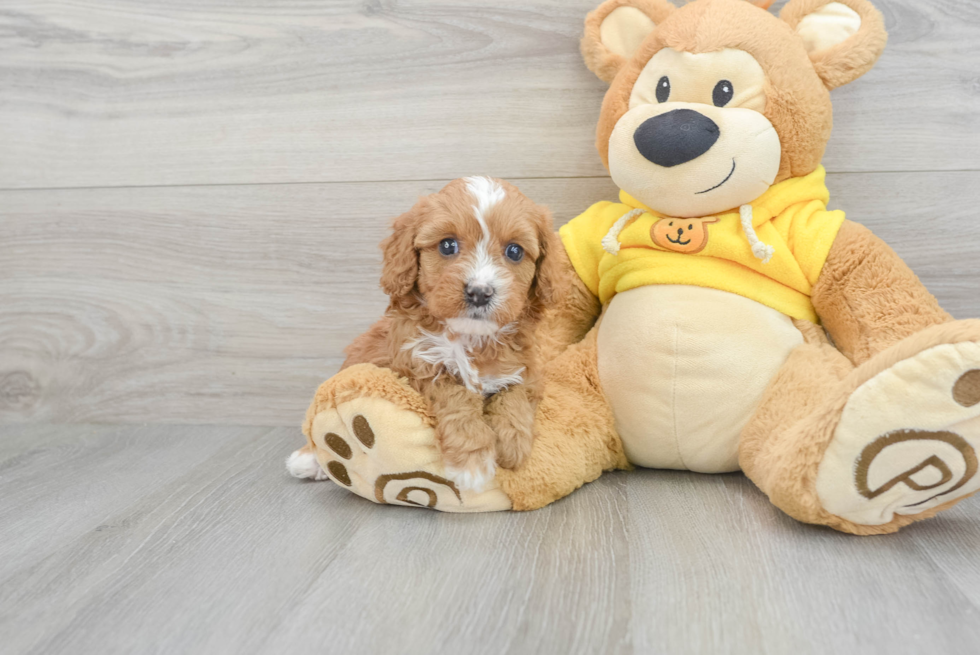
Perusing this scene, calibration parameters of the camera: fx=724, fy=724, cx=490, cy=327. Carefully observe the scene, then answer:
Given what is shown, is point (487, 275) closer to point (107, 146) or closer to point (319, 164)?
point (319, 164)

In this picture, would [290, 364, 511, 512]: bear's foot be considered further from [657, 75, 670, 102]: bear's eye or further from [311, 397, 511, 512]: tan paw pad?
[657, 75, 670, 102]: bear's eye

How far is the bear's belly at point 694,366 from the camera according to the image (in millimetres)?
1072

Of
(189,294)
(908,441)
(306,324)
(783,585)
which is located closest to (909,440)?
(908,441)

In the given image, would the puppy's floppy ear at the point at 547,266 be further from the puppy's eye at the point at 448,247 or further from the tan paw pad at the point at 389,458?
the tan paw pad at the point at 389,458

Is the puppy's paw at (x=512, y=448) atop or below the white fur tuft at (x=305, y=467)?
atop

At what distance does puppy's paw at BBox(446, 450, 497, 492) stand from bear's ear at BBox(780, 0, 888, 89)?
0.76m

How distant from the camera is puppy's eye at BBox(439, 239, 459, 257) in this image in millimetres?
927

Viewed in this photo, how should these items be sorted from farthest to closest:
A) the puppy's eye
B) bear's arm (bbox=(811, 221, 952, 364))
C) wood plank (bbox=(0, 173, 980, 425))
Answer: wood plank (bbox=(0, 173, 980, 425)) → bear's arm (bbox=(811, 221, 952, 364)) → the puppy's eye

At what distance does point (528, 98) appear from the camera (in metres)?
1.34

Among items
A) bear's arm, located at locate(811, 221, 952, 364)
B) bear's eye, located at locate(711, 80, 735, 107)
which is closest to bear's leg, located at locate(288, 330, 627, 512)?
bear's arm, located at locate(811, 221, 952, 364)

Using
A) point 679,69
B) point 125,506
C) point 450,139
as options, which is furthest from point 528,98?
point 125,506

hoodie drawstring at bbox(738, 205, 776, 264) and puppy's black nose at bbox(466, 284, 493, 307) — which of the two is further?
hoodie drawstring at bbox(738, 205, 776, 264)

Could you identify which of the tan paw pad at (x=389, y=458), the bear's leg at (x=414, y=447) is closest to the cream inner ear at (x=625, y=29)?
the bear's leg at (x=414, y=447)

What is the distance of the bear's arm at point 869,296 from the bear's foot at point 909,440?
206mm
